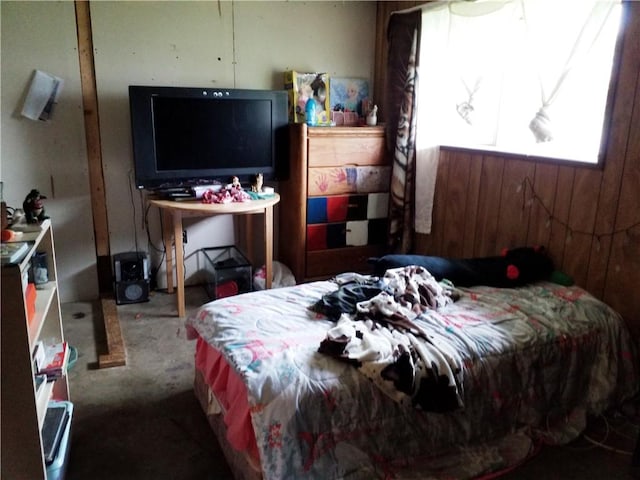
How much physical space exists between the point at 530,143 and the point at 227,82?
2.05 metres

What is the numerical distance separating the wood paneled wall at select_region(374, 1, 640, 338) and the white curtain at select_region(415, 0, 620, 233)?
118mm

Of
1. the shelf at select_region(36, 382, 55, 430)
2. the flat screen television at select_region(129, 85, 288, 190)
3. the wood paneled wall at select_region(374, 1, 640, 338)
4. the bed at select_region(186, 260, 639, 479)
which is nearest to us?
the shelf at select_region(36, 382, 55, 430)

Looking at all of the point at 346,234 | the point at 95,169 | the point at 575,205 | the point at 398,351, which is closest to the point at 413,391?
the point at 398,351

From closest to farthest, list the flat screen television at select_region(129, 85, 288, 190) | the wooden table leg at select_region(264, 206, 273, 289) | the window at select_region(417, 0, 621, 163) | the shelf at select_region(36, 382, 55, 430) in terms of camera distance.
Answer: the shelf at select_region(36, 382, 55, 430) → the window at select_region(417, 0, 621, 163) → the flat screen television at select_region(129, 85, 288, 190) → the wooden table leg at select_region(264, 206, 273, 289)

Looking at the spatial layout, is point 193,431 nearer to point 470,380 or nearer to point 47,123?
point 470,380

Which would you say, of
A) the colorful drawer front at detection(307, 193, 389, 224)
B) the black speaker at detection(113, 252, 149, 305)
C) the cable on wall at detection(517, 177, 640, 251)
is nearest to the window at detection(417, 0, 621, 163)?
the cable on wall at detection(517, 177, 640, 251)

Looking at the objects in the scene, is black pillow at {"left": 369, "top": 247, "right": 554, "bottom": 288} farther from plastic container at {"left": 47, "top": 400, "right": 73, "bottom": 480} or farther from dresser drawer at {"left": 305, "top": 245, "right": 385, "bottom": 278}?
plastic container at {"left": 47, "top": 400, "right": 73, "bottom": 480}

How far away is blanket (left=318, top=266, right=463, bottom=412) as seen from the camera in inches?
65.4

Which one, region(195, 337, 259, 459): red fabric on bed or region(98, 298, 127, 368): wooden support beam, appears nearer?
region(195, 337, 259, 459): red fabric on bed

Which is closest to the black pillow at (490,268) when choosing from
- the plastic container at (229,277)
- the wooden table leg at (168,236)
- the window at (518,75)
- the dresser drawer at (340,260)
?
the window at (518,75)

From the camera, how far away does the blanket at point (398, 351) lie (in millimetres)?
1661

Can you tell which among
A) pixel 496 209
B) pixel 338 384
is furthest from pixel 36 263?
pixel 496 209

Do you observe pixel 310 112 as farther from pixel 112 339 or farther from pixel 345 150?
pixel 112 339

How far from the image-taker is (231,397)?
1716 mm
